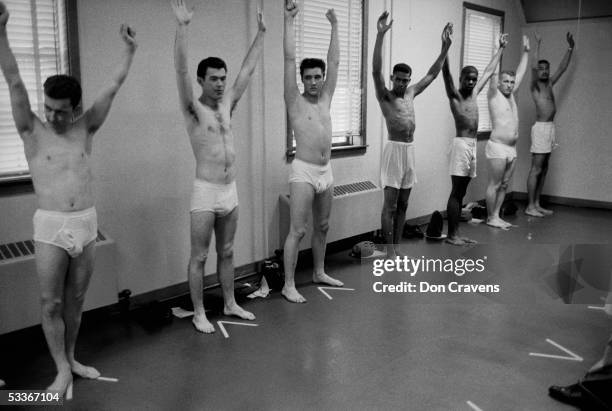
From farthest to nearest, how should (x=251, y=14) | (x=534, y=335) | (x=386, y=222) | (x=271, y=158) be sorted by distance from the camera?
(x=386, y=222) < (x=271, y=158) < (x=251, y=14) < (x=534, y=335)

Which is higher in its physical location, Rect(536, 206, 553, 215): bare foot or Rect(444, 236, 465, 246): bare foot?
Rect(536, 206, 553, 215): bare foot

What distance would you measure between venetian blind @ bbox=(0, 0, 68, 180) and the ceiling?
669 centimetres

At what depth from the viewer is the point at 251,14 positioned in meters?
4.57

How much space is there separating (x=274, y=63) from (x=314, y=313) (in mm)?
2135

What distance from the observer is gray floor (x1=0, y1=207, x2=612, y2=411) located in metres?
2.91

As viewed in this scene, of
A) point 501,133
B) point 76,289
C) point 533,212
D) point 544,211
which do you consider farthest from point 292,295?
point 544,211

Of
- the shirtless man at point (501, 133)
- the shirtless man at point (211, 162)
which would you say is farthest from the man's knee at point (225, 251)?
the shirtless man at point (501, 133)

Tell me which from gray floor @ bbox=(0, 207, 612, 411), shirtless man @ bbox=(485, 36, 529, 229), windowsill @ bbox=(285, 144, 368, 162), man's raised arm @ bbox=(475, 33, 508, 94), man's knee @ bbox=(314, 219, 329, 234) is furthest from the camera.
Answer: shirtless man @ bbox=(485, 36, 529, 229)

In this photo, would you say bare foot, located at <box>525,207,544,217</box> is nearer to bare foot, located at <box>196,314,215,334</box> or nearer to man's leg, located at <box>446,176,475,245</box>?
man's leg, located at <box>446,176,475,245</box>

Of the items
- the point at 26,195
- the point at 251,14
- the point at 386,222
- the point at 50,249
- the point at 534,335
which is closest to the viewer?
the point at 50,249

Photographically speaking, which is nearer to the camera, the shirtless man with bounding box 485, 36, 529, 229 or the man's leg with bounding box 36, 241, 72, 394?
the man's leg with bounding box 36, 241, 72, 394

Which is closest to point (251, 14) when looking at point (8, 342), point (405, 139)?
point (405, 139)

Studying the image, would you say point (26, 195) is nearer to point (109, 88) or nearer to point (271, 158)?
point (109, 88)

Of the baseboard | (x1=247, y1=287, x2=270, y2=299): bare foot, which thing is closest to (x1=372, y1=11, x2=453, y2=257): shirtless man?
(x1=247, y1=287, x2=270, y2=299): bare foot
